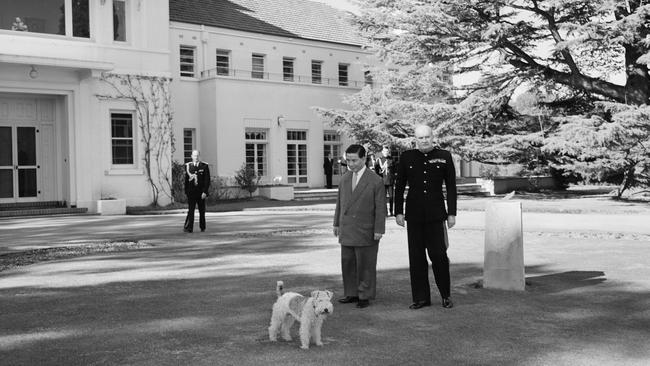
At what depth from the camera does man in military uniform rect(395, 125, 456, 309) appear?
7316 millimetres

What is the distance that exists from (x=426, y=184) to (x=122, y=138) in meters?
19.5

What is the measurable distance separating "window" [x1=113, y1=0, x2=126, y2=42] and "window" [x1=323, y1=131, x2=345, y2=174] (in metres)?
13.7

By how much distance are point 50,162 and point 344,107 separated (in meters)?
16.1

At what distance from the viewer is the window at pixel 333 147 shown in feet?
119

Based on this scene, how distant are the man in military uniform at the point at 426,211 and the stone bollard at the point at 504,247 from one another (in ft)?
4.16

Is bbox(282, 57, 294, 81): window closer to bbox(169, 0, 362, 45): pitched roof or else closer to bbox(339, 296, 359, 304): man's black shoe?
bbox(169, 0, 362, 45): pitched roof

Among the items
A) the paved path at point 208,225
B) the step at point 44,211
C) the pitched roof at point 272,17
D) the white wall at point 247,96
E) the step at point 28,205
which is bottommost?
the paved path at point 208,225

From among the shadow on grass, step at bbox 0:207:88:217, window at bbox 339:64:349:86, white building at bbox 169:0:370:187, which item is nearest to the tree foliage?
white building at bbox 169:0:370:187

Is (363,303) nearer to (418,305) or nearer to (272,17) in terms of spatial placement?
(418,305)

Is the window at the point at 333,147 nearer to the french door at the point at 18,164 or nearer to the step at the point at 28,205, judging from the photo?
the step at the point at 28,205

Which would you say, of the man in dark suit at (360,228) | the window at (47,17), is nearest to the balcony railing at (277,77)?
the window at (47,17)

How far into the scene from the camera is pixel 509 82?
28.3m

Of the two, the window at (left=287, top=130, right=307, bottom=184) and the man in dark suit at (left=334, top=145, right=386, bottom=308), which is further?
the window at (left=287, top=130, right=307, bottom=184)

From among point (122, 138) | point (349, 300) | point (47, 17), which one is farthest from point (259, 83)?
point (349, 300)
